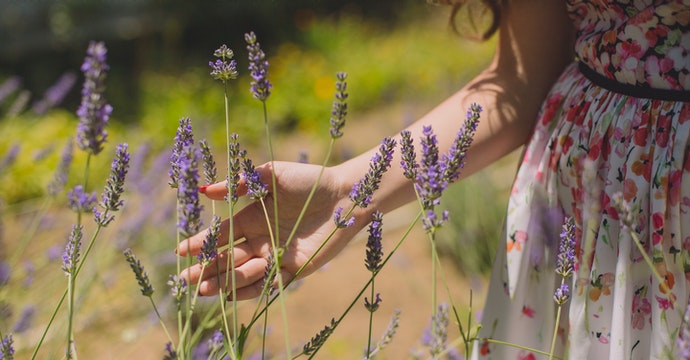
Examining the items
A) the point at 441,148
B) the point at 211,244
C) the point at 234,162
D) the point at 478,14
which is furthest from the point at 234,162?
the point at 478,14

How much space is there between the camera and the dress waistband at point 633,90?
3.79ft

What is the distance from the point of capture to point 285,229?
132cm

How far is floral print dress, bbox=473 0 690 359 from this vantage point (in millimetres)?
1131

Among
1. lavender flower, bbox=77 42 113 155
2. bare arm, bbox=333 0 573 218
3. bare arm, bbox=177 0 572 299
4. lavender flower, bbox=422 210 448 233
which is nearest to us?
lavender flower, bbox=77 42 113 155

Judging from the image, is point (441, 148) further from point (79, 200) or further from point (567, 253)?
point (79, 200)

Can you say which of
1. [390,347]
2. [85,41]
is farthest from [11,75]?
[390,347]

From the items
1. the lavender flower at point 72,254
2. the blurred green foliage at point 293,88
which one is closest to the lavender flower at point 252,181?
the lavender flower at point 72,254

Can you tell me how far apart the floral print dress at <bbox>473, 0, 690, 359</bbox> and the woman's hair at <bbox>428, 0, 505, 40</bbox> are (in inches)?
6.8

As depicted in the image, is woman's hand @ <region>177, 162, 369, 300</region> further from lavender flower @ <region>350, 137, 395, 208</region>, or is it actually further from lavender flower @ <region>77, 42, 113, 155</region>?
lavender flower @ <region>77, 42, 113, 155</region>

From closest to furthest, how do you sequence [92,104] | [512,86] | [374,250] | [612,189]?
1. [92,104]
2. [374,250]
3. [612,189]
4. [512,86]

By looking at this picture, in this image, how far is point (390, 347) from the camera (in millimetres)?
2766

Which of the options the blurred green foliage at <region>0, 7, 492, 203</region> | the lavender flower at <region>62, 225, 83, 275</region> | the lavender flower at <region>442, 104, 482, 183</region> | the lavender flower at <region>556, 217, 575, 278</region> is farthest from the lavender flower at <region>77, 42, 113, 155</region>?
the blurred green foliage at <region>0, 7, 492, 203</region>

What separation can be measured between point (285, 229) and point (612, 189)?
0.57 meters

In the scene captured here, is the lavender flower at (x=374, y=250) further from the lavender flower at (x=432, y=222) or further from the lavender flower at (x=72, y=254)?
the lavender flower at (x=72, y=254)
